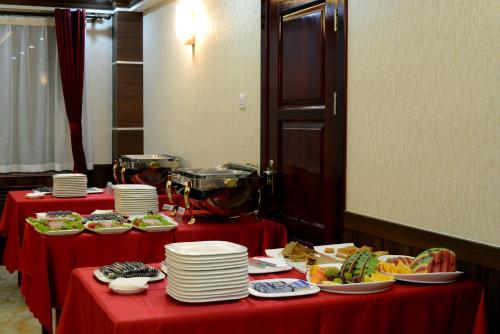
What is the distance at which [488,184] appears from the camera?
7.84 ft

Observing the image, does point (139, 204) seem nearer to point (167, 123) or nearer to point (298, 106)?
point (298, 106)

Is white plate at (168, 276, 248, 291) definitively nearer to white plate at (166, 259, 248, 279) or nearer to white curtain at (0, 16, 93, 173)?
white plate at (166, 259, 248, 279)

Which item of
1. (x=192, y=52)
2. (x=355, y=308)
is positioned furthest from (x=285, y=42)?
(x=355, y=308)

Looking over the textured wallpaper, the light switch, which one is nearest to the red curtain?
the light switch

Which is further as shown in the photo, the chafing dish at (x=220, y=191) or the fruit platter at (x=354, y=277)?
the chafing dish at (x=220, y=191)

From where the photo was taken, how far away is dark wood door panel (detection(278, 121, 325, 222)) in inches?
135

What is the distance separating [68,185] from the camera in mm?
4688

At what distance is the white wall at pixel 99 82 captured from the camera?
6465 mm

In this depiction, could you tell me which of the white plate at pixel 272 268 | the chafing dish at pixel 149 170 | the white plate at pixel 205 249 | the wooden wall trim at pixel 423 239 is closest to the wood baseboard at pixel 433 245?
the wooden wall trim at pixel 423 239

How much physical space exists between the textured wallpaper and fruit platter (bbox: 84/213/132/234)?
1.12 m

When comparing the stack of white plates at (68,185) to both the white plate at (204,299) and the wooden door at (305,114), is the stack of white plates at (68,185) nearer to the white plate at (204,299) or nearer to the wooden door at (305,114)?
the wooden door at (305,114)

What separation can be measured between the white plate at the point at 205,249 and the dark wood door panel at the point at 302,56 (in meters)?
1.32

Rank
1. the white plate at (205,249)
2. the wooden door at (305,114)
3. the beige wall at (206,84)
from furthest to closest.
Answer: the beige wall at (206,84)
the wooden door at (305,114)
the white plate at (205,249)

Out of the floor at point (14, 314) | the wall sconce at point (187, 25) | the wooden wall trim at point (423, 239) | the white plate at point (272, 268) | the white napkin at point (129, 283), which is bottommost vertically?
the floor at point (14, 314)
